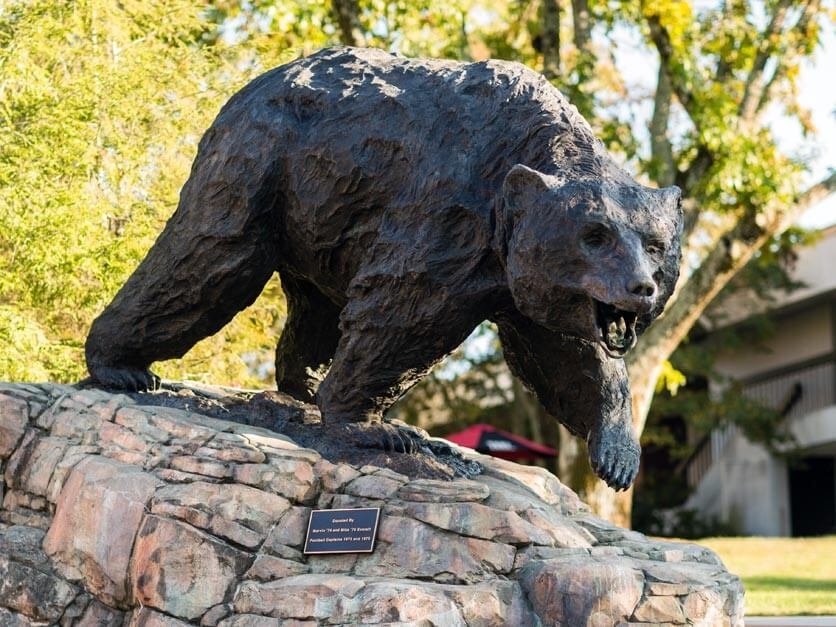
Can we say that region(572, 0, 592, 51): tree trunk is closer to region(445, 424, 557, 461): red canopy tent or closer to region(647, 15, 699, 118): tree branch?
region(647, 15, 699, 118): tree branch

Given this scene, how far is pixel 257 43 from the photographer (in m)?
12.4

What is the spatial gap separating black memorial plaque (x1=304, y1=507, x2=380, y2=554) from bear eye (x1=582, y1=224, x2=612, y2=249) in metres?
1.46

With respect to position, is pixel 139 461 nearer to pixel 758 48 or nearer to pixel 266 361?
pixel 266 361

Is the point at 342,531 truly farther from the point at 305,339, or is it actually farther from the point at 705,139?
the point at 705,139

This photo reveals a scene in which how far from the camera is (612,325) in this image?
5477mm

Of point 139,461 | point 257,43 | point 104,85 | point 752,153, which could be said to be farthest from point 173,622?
point 752,153

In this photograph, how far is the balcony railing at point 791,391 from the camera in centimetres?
2148

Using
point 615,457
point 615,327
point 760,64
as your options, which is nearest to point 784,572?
point 760,64

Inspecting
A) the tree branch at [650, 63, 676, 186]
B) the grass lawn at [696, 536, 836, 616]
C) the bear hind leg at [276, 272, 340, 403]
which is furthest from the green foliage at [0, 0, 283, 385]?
the grass lawn at [696, 536, 836, 616]

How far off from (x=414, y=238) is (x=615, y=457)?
1.40 metres

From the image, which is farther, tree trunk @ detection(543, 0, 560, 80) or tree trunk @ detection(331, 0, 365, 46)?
tree trunk @ detection(543, 0, 560, 80)

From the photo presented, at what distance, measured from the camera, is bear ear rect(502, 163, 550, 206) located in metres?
5.50

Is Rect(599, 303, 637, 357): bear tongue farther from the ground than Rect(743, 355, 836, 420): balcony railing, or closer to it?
closer to it

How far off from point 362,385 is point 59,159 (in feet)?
15.5
